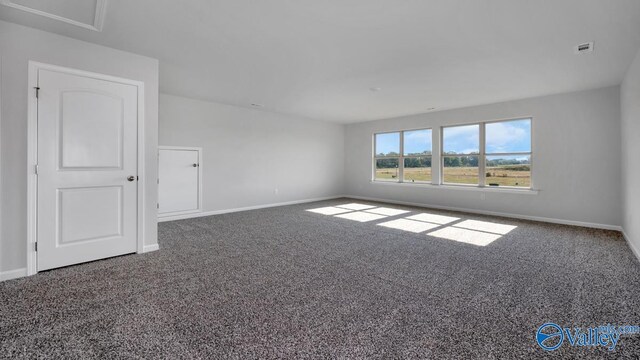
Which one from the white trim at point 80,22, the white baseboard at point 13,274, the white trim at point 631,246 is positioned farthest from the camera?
the white trim at point 631,246

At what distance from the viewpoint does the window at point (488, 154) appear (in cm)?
555

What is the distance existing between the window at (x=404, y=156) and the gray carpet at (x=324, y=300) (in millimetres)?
3635

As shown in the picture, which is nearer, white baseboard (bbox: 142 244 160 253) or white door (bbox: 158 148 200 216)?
white baseboard (bbox: 142 244 160 253)

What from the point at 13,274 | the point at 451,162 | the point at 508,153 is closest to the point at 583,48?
the point at 508,153

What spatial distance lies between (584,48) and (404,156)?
460 centimetres

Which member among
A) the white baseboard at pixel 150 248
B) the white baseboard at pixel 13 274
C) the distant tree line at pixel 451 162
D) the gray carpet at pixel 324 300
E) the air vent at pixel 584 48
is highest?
the air vent at pixel 584 48

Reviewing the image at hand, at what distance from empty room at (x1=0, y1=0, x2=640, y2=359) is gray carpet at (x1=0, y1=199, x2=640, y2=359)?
0.06 feet

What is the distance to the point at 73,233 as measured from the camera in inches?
114

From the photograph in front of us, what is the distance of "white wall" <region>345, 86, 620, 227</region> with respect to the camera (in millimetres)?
4562

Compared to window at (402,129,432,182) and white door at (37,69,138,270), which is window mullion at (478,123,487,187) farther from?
white door at (37,69,138,270)

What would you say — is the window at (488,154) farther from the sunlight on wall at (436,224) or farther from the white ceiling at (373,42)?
the sunlight on wall at (436,224)

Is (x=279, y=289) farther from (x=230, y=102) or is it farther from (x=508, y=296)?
(x=230, y=102)
